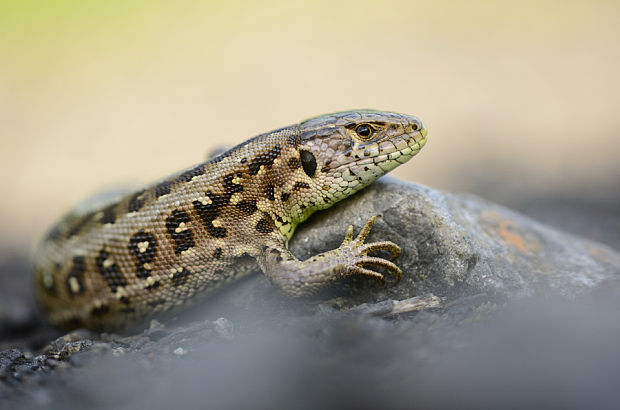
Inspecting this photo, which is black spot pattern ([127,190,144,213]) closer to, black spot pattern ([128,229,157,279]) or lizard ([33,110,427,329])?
lizard ([33,110,427,329])

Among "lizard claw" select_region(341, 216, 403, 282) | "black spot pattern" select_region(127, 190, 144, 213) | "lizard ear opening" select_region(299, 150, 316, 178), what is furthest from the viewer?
"black spot pattern" select_region(127, 190, 144, 213)

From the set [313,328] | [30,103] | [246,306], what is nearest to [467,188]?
[246,306]

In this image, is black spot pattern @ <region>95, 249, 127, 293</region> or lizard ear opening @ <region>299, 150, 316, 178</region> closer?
lizard ear opening @ <region>299, 150, 316, 178</region>

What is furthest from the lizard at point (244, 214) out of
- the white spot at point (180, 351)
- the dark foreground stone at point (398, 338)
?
the white spot at point (180, 351)

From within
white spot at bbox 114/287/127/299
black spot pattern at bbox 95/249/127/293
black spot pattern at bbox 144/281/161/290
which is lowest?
white spot at bbox 114/287/127/299

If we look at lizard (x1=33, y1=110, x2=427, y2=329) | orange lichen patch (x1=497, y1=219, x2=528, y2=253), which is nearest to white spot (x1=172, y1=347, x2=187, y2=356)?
lizard (x1=33, y1=110, x2=427, y2=329)

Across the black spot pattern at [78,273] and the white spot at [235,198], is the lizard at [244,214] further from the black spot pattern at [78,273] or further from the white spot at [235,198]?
the black spot pattern at [78,273]
